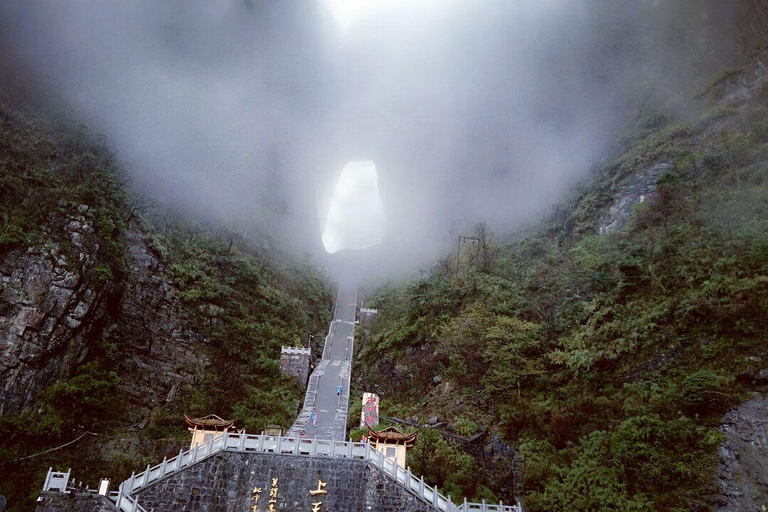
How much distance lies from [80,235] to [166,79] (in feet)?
78.7

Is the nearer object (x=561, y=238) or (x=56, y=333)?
(x=56, y=333)

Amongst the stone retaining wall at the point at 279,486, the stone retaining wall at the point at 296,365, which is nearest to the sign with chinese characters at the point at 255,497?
the stone retaining wall at the point at 279,486

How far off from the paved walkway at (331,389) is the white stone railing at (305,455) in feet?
2.26

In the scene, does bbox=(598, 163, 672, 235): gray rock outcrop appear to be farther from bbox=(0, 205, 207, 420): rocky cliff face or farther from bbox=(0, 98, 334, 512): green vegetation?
bbox=(0, 205, 207, 420): rocky cliff face

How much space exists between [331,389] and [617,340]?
44.9 ft

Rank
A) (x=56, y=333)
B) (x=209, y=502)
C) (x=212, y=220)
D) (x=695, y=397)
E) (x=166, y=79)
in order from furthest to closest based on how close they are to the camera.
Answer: (x=166, y=79), (x=212, y=220), (x=56, y=333), (x=209, y=502), (x=695, y=397)

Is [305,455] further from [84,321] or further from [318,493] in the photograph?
[84,321]

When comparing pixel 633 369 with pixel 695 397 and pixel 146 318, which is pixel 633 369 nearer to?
pixel 695 397

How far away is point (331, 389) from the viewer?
23.7m

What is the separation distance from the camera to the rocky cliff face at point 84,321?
17.2 m

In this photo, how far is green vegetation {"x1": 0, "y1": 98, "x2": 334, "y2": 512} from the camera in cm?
1667

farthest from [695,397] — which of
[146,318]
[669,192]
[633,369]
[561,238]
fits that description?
[146,318]

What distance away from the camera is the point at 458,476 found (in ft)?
52.0

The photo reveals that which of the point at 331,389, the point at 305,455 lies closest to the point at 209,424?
the point at 305,455
